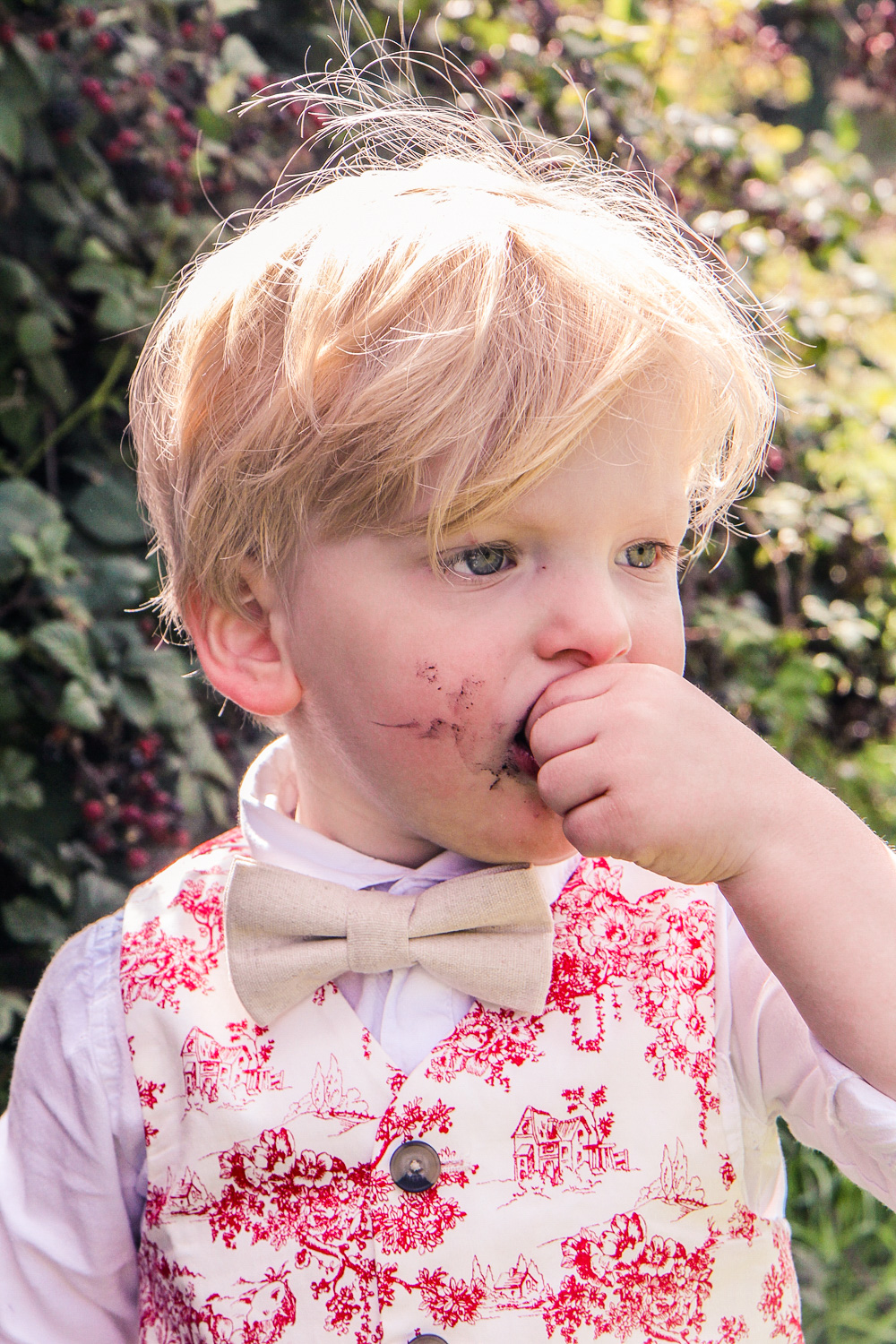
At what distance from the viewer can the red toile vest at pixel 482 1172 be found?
1.05 m

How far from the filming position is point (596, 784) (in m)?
0.94

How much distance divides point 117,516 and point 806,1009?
4.36 ft

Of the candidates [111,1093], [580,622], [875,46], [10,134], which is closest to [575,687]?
[580,622]

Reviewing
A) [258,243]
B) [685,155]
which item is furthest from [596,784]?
[685,155]

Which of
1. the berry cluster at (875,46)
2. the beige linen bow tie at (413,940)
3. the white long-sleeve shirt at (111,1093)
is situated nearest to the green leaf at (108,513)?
the white long-sleeve shirt at (111,1093)

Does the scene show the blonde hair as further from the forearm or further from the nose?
the forearm

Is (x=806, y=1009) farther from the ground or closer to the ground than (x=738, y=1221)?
farther from the ground

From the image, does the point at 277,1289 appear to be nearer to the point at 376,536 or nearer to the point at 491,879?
the point at 491,879

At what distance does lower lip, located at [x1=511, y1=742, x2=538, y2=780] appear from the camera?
993 millimetres

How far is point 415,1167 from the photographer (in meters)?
1.05

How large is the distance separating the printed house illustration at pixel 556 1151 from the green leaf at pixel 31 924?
33.9 inches

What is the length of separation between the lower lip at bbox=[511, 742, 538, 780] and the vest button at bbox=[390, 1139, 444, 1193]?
346 millimetres

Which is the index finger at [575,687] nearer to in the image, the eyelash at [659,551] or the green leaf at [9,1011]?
the eyelash at [659,551]

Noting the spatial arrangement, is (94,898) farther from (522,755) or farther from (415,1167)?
(522,755)
